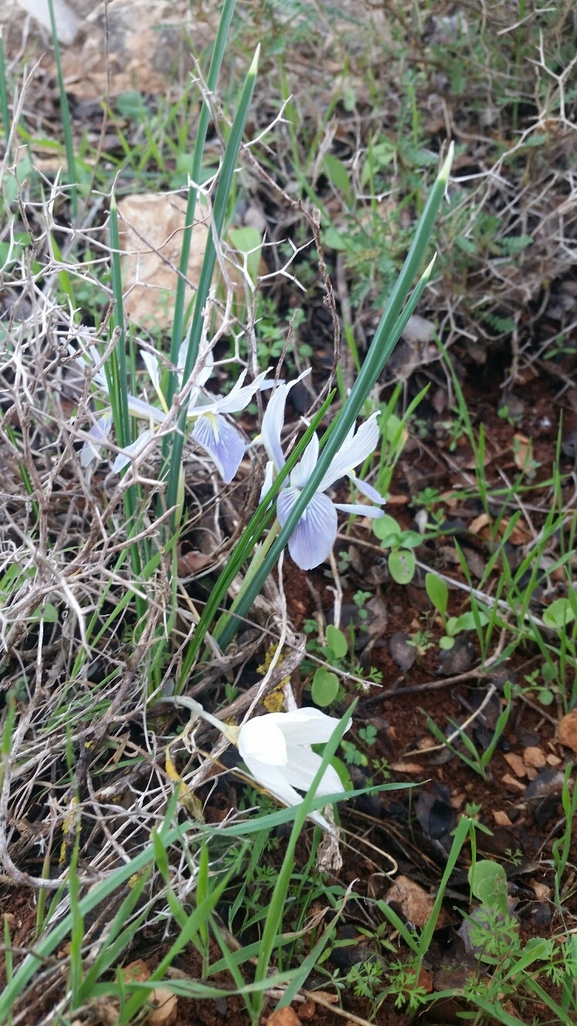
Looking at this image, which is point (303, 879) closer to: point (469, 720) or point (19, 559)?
point (469, 720)

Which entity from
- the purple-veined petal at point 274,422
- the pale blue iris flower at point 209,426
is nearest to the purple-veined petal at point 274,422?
the purple-veined petal at point 274,422

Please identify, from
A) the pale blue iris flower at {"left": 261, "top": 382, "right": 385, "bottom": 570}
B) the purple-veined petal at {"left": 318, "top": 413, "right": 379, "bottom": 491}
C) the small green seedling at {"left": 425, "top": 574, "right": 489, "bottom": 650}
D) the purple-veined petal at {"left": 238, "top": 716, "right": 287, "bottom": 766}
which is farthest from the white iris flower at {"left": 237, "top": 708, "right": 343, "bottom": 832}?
the small green seedling at {"left": 425, "top": 574, "right": 489, "bottom": 650}

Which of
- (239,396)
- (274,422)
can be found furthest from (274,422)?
(239,396)

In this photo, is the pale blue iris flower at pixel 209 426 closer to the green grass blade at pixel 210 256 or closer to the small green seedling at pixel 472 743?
the green grass blade at pixel 210 256

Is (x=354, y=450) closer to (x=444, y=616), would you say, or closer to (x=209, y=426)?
(x=209, y=426)

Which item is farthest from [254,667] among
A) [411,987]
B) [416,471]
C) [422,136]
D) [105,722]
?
[422,136]

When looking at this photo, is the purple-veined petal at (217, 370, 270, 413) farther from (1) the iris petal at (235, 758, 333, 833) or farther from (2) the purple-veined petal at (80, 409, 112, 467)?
(1) the iris petal at (235, 758, 333, 833)
